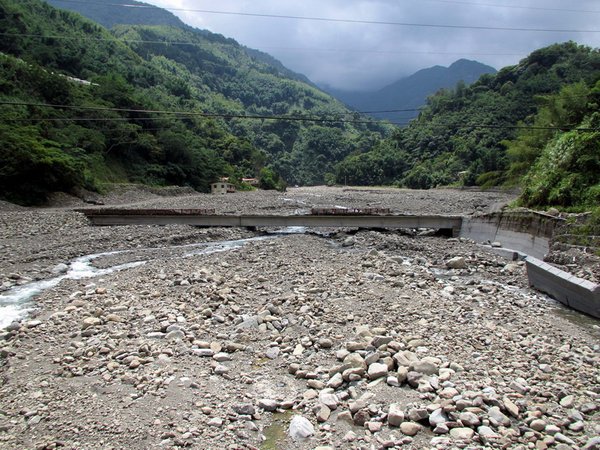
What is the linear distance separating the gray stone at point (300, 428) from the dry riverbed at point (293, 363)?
31 millimetres

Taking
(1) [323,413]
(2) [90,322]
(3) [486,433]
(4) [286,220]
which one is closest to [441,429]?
(3) [486,433]

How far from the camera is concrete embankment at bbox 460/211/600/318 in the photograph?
13023mm

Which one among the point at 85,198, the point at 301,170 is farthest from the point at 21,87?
the point at 301,170

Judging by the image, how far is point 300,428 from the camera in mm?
6227

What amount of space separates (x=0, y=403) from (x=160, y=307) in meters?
4.56

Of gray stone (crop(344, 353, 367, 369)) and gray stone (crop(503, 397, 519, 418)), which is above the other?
gray stone (crop(503, 397, 519, 418))

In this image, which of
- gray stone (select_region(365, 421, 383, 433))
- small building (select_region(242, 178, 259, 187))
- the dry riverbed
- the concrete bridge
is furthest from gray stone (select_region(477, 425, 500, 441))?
small building (select_region(242, 178, 259, 187))

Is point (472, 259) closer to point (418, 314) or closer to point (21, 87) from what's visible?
point (418, 314)

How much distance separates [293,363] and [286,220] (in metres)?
19.1

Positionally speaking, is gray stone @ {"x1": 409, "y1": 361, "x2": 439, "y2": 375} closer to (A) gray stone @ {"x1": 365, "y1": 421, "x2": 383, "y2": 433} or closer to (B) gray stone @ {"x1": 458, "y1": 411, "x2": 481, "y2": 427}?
(B) gray stone @ {"x1": 458, "y1": 411, "x2": 481, "y2": 427}

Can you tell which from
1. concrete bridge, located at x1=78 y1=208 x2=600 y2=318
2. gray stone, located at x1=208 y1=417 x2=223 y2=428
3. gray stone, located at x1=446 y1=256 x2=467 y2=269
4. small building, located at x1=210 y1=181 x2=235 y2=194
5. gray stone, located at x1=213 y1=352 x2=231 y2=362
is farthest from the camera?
small building, located at x1=210 y1=181 x2=235 y2=194

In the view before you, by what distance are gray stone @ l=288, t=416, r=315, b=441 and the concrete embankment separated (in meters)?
10.2

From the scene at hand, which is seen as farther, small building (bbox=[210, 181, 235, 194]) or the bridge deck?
small building (bbox=[210, 181, 235, 194])

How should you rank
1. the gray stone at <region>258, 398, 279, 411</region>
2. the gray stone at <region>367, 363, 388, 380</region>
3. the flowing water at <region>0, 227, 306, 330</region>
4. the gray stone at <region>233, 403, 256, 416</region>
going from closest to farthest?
the gray stone at <region>233, 403, 256, 416</region> < the gray stone at <region>258, 398, 279, 411</region> < the gray stone at <region>367, 363, 388, 380</region> < the flowing water at <region>0, 227, 306, 330</region>
